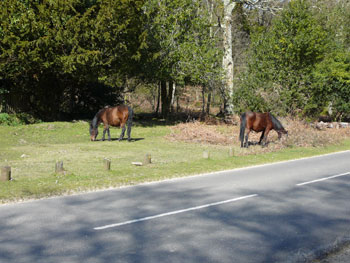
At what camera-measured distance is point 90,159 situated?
696 inches

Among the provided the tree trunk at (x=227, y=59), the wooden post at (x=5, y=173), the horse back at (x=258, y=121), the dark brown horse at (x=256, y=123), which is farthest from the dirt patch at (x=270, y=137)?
the wooden post at (x=5, y=173)

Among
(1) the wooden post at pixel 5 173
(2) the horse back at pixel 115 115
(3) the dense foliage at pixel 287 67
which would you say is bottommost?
(1) the wooden post at pixel 5 173

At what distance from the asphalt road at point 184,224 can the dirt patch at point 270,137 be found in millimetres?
9751

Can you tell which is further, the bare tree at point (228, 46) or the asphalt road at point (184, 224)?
the bare tree at point (228, 46)

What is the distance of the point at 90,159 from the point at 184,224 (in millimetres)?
10709

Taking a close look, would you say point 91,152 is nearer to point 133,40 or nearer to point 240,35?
point 133,40

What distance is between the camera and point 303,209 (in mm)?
8977

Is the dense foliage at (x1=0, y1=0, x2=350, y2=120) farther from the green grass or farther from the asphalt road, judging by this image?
the asphalt road

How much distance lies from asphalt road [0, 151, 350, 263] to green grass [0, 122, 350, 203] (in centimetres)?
119

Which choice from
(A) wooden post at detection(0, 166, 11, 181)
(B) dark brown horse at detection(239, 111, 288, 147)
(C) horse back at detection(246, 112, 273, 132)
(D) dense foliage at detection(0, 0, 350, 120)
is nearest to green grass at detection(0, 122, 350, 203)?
(A) wooden post at detection(0, 166, 11, 181)

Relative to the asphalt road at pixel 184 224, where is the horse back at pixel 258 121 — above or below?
above

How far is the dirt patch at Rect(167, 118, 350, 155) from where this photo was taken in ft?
77.7

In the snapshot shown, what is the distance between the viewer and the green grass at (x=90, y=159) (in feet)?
38.8

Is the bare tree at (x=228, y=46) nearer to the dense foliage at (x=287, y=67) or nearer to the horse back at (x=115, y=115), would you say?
the dense foliage at (x=287, y=67)
